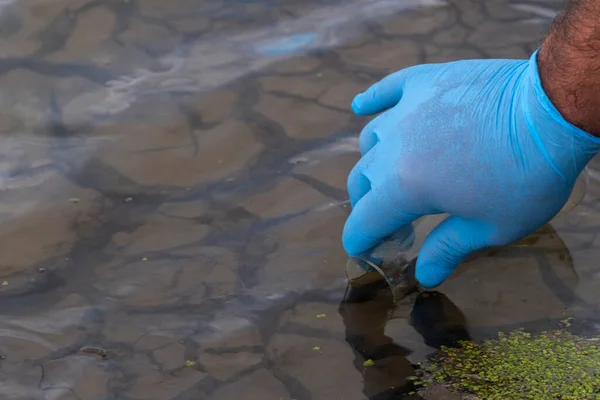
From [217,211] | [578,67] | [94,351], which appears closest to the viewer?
[578,67]

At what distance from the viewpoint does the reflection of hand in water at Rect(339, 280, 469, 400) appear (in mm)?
2488

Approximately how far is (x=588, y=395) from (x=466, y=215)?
63 centimetres

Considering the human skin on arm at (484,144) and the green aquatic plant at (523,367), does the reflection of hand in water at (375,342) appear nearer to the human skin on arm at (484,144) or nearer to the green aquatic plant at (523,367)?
the green aquatic plant at (523,367)

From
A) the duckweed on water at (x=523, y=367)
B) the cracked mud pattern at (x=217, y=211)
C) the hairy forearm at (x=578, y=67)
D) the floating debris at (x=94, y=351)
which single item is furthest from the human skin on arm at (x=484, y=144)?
the floating debris at (x=94, y=351)

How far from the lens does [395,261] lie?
262 cm

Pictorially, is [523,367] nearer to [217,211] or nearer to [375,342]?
[375,342]

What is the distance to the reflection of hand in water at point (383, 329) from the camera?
249cm

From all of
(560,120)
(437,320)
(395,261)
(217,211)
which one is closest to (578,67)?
(560,120)

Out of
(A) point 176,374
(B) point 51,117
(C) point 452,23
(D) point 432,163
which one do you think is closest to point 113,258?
(A) point 176,374

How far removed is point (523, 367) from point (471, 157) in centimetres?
73

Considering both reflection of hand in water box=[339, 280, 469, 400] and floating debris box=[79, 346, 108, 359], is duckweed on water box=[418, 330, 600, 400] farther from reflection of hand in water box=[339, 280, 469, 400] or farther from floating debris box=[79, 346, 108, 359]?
floating debris box=[79, 346, 108, 359]

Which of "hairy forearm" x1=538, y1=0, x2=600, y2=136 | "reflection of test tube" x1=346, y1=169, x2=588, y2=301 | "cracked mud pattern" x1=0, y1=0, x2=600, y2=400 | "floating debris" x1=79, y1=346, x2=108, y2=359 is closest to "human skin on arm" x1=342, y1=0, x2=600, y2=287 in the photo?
"hairy forearm" x1=538, y1=0, x2=600, y2=136

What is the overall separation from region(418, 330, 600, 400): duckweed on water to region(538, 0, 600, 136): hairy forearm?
31.2 inches

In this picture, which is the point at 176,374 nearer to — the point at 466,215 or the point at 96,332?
the point at 96,332
